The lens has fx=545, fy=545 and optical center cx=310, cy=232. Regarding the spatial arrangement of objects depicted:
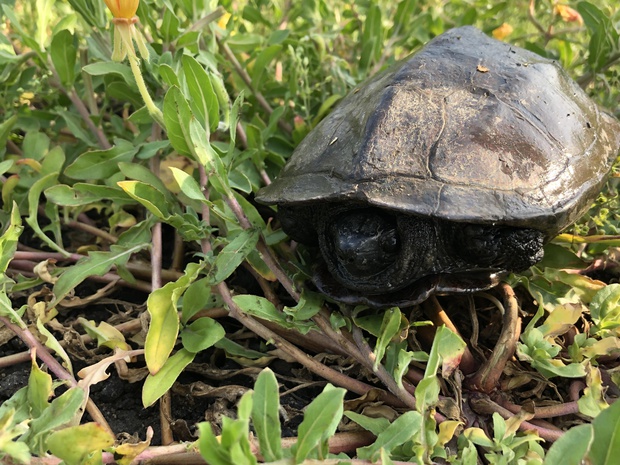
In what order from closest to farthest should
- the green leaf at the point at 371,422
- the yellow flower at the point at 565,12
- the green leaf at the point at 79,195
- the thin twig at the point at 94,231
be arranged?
the green leaf at the point at 371,422 < the green leaf at the point at 79,195 < the thin twig at the point at 94,231 < the yellow flower at the point at 565,12

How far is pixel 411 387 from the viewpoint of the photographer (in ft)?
4.34

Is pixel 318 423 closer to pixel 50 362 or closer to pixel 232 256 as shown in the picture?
pixel 232 256

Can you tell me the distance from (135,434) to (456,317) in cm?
92

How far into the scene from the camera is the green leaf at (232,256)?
1.36 m

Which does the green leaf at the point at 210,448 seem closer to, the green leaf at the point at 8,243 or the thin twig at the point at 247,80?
the green leaf at the point at 8,243

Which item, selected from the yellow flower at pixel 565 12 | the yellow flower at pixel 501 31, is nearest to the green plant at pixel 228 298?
the yellow flower at pixel 565 12

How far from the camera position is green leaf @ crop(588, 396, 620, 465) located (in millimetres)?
885

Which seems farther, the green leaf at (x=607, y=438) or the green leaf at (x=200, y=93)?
the green leaf at (x=200, y=93)

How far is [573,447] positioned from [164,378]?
2.84 ft

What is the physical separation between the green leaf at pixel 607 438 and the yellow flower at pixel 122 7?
3.85 feet

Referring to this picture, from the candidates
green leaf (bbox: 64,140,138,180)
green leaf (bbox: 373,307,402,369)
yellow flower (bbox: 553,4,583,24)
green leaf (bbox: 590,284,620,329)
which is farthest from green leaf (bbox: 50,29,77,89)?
yellow flower (bbox: 553,4,583,24)

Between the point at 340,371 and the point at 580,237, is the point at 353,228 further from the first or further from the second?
the point at 580,237

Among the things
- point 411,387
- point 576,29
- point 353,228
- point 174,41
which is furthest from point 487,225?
point 576,29

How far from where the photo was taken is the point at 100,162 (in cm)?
172
